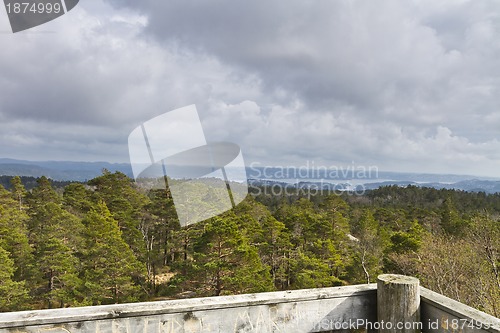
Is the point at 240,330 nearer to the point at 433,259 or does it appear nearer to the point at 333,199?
the point at 433,259

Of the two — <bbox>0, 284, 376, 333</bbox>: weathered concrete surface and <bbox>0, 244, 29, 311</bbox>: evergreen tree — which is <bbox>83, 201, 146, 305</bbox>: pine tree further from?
<bbox>0, 284, 376, 333</bbox>: weathered concrete surface

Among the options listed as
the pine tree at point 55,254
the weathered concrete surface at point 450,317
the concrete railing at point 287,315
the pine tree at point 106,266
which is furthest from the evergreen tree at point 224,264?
the weathered concrete surface at point 450,317

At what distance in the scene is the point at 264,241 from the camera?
21.8m

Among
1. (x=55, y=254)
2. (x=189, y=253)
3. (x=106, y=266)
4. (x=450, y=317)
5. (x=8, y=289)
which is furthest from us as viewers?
(x=189, y=253)

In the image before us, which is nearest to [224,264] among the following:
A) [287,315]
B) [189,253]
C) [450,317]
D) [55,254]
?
[189,253]

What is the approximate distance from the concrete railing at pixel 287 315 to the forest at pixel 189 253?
11.9 metres

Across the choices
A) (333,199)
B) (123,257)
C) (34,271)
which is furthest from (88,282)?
(333,199)

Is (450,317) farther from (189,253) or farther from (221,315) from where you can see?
(189,253)

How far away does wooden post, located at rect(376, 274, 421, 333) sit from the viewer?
199 centimetres

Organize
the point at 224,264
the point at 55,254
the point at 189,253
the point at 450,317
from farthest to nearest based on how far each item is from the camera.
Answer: the point at 189,253, the point at 55,254, the point at 224,264, the point at 450,317

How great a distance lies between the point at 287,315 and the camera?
194 cm

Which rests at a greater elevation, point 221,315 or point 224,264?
point 221,315

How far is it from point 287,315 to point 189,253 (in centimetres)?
1845

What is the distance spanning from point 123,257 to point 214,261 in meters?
4.46
